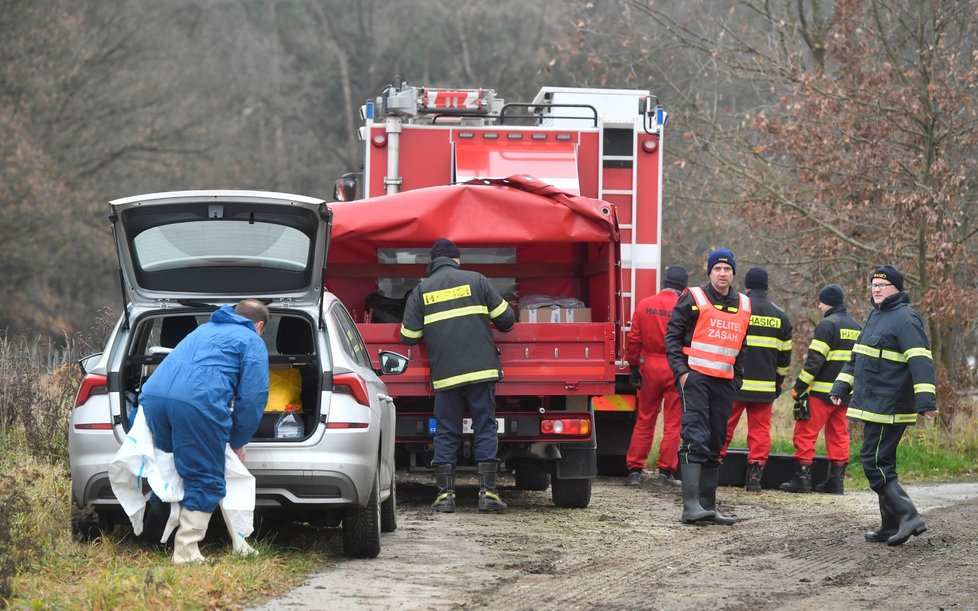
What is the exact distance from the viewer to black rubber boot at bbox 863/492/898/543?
8.83m

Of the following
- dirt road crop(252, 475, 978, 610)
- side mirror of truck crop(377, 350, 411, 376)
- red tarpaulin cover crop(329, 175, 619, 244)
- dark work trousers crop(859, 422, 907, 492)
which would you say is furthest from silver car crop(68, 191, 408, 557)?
dark work trousers crop(859, 422, 907, 492)

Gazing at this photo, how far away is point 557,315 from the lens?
35.3 feet

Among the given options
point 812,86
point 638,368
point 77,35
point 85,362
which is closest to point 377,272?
point 638,368

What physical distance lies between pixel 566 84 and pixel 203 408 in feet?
96.4

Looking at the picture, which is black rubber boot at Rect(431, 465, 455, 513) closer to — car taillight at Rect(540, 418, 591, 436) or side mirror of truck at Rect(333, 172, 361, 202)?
car taillight at Rect(540, 418, 591, 436)

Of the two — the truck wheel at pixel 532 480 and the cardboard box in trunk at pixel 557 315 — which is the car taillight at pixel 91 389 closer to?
the cardboard box in trunk at pixel 557 315

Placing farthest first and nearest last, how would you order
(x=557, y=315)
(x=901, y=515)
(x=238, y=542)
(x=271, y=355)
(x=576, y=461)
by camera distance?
(x=557, y=315) → (x=576, y=461) → (x=901, y=515) → (x=271, y=355) → (x=238, y=542)

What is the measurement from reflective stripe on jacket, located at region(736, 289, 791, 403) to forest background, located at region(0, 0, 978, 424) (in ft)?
10.0

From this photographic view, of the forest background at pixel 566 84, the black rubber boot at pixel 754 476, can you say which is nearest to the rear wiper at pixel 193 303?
the forest background at pixel 566 84

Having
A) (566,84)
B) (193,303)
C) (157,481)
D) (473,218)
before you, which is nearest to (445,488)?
(473,218)

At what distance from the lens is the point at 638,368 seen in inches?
478

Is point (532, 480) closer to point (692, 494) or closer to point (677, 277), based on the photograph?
point (677, 277)

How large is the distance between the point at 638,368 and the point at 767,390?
3.72ft

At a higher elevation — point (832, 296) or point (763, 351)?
point (832, 296)
